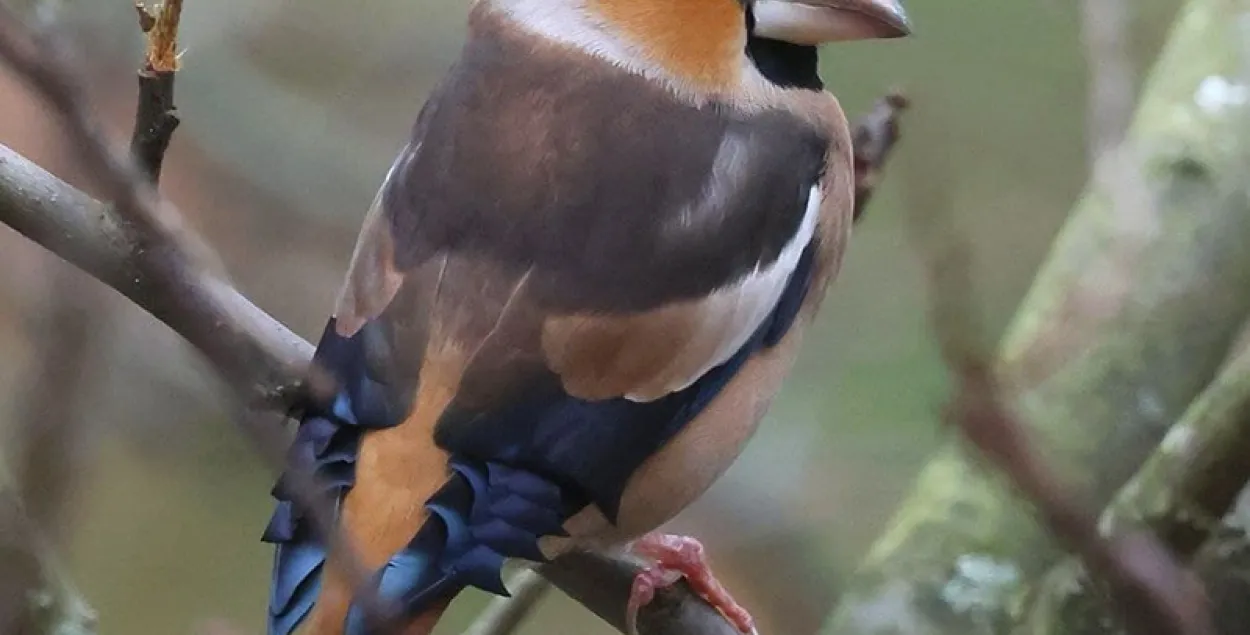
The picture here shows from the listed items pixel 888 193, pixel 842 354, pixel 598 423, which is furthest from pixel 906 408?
pixel 598 423

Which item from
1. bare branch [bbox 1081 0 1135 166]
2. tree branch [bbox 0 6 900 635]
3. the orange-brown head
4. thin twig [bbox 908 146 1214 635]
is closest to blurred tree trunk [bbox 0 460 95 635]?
tree branch [bbox 0 6 900 635]

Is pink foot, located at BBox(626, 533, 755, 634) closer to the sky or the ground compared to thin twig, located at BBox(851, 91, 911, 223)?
closer to the ground

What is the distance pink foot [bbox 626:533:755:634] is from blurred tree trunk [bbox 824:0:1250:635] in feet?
0.49

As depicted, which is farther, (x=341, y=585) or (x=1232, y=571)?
(x=1232, y=571)

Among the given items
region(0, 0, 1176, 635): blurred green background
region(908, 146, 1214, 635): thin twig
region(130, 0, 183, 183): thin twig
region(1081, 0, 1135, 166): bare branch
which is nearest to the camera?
region(908, 146, 1214, 635): thin twig

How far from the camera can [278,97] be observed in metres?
2.73

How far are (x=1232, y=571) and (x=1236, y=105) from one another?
26.8 inches

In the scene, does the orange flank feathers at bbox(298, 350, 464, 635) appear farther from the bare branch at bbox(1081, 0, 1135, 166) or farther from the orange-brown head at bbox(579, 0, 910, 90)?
the bare branch at bbox(1081, 0, 1135, 166)

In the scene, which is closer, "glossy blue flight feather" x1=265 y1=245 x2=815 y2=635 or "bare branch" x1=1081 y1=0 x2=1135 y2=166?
"glossy blue flight feather" x1=265 y1=245 x2=815 y2=635

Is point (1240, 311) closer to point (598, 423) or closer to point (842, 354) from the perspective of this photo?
point (598, 423)

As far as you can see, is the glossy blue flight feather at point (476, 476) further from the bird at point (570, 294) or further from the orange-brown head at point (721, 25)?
the orange-brown head at point (721, 25)

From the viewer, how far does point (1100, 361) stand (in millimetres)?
1627

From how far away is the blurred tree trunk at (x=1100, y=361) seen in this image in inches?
62.4

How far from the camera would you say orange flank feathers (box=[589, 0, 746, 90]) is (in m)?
1.39
